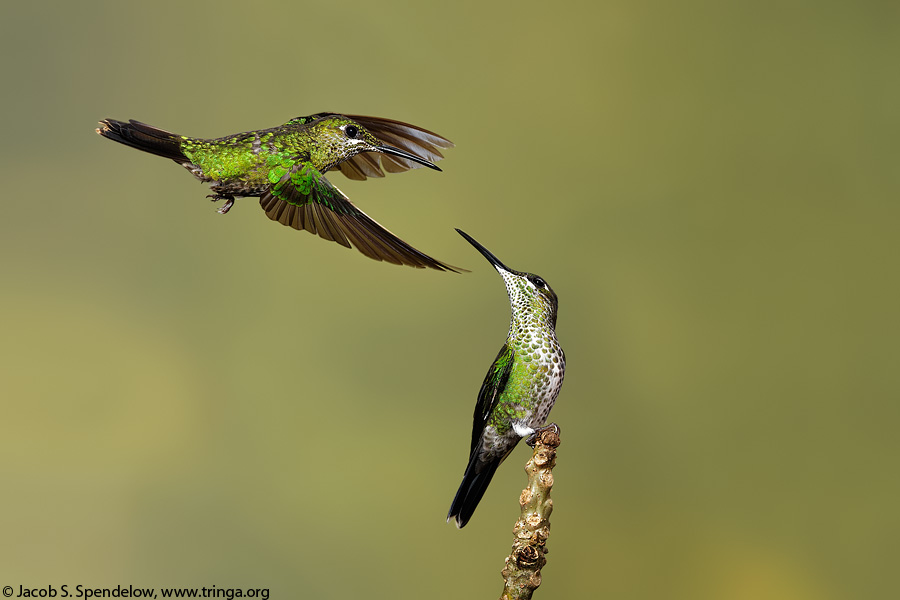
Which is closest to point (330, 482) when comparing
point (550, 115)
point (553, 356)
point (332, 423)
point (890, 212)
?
point (332, 423)

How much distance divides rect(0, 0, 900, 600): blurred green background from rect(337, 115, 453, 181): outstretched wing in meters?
0.29

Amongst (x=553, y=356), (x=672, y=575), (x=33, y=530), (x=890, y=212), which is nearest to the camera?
(x=553, y=356)

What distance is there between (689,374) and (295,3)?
1.41m

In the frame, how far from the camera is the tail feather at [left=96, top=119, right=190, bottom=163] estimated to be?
1539 millimetres

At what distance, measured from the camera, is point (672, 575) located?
89.4 inches

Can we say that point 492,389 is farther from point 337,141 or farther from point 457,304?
point 457,304

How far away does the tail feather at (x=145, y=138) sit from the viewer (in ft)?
5.05

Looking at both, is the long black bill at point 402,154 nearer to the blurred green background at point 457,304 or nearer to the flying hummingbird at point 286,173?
the flying hummingbird at point 286,173

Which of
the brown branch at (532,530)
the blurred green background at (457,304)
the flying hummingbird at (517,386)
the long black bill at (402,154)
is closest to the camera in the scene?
the brown branch at (532,530)

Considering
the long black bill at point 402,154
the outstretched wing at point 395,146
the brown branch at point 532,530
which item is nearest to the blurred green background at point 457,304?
the outstretched wing at point 395,146

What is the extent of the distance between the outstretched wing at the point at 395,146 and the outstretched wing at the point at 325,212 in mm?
196

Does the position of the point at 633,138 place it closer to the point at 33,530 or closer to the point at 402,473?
the point at 402,473

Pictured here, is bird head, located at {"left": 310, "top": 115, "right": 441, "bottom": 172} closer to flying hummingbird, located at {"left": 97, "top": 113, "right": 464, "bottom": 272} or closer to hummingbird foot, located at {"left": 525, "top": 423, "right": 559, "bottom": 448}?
flying hummingbird, located at {"left": 97, "top": 113, "right": 464, "bottom": 272}

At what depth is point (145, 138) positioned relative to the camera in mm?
1545
